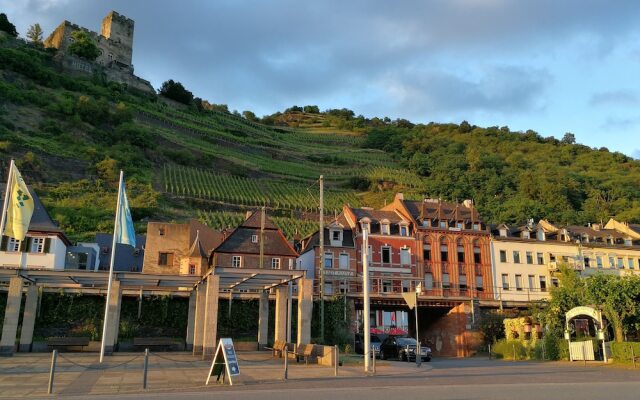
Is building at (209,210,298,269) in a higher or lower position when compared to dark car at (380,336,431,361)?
higher

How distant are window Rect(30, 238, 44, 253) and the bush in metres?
44.3

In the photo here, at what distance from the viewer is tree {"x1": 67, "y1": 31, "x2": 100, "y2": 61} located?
128 m

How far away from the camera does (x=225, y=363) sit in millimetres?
15266

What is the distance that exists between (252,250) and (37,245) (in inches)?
745

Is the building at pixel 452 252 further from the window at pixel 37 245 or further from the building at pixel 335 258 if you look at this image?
the window at pixel 37 245

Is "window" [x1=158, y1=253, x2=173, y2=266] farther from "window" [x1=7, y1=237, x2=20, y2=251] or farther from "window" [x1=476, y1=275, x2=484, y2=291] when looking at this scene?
"window" [x1=476, y1=275, x2=484, y2=291]

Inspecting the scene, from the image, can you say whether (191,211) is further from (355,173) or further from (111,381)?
(111,381)

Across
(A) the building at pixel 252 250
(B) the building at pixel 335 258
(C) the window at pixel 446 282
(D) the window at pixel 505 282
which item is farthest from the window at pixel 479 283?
(A) the building at pixel 252 250

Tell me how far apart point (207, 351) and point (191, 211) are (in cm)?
5170

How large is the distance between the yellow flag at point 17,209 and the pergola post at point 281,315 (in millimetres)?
14540

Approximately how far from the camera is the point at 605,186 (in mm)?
110688

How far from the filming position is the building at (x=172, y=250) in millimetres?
52625

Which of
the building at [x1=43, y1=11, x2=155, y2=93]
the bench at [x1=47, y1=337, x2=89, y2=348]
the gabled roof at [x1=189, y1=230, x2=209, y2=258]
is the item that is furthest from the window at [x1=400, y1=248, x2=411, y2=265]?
the building at [x1=43, y1=11, x2=155, y2=93]

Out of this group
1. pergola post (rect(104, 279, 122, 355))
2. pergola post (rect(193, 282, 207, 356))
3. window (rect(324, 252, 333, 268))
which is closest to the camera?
pergola post (rect(104, 279, 122, 355))
